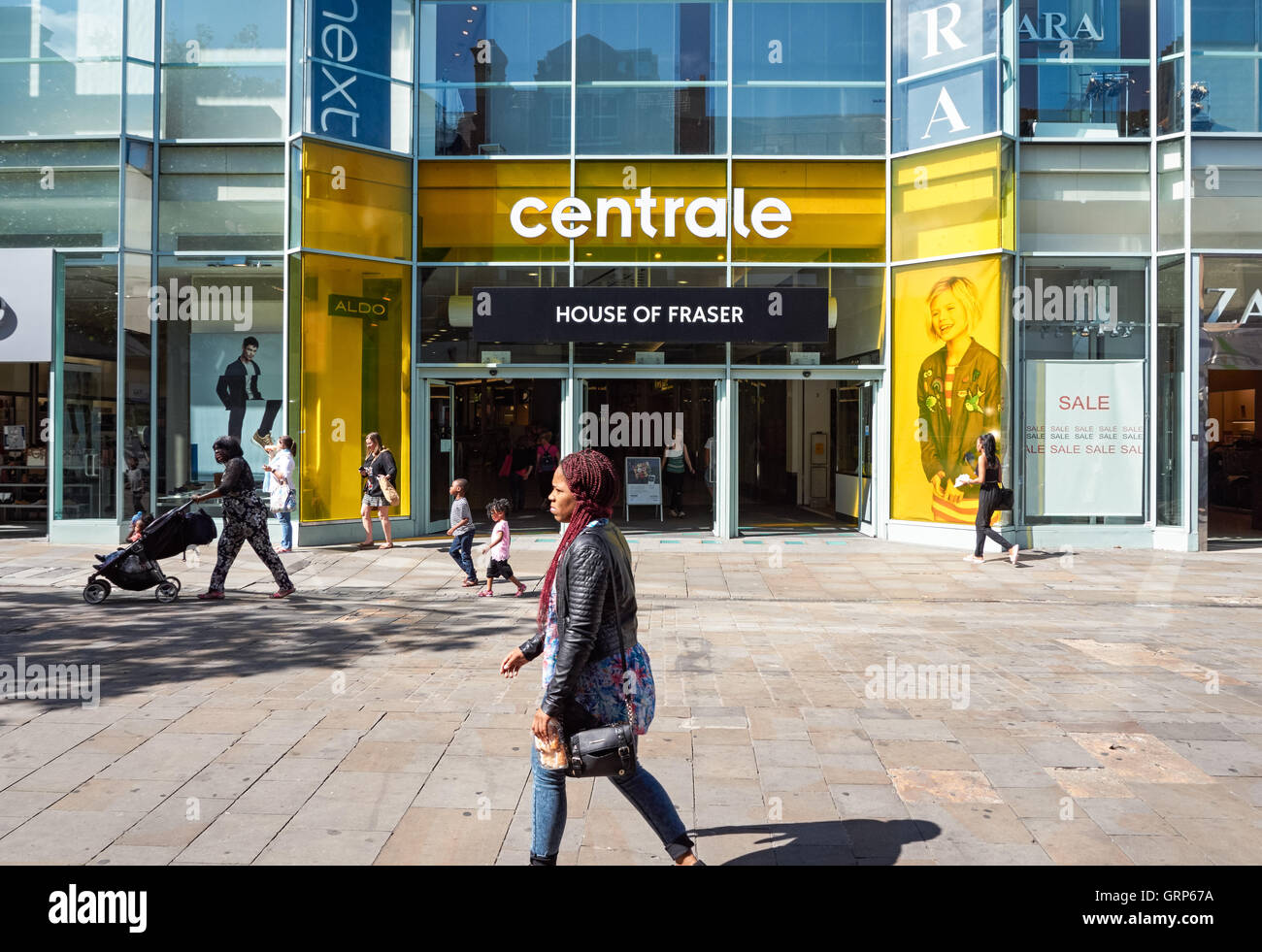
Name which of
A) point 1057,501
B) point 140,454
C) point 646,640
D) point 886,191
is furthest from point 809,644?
point 140,454

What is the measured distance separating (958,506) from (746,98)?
23.1ft

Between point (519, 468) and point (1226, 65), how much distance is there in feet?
42.4

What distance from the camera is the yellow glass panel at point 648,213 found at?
55.2 feet

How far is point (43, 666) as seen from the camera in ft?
25.8

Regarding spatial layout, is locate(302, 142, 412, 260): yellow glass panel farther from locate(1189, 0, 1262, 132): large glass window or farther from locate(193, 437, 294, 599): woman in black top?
locate(1189, 0, 1262, 132): large glass window

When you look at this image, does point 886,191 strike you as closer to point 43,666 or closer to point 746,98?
point 746,98

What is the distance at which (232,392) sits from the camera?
632 inches

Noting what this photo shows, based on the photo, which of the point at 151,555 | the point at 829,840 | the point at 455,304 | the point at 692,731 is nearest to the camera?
the point at 829,840
